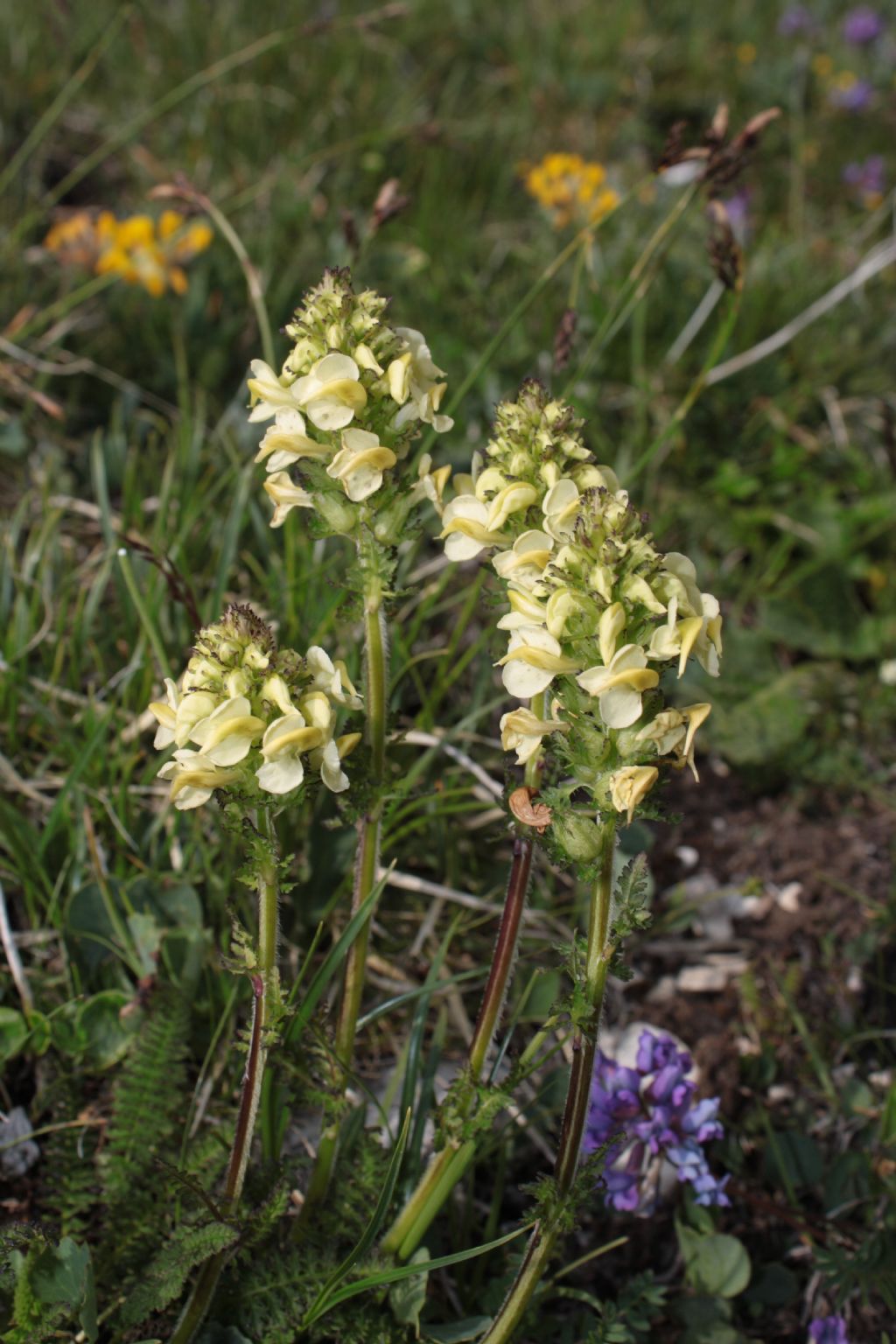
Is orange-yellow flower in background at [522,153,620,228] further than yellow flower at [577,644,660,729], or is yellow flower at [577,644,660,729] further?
orange-yellow flower in background at [522,153,620,228]

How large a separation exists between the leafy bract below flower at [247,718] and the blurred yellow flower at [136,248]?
283 centimetres

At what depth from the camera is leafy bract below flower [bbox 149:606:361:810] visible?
4.67ft

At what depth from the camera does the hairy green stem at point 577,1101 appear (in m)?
1.54

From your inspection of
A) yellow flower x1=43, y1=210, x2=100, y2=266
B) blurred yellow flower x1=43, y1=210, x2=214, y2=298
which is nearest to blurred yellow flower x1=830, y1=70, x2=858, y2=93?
blurred yellow flower x1=43, y1=210, x2=214, y2=298

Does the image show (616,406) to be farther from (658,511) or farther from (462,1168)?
(462,1168)

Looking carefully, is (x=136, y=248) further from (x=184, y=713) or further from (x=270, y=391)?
(x=184, y=713)

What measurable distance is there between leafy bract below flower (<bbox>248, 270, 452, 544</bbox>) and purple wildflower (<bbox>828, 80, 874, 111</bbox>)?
5.76 meters

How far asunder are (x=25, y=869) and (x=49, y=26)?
4547 millimetres

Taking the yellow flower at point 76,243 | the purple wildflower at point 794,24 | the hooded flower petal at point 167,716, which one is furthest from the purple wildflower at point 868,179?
the hooded flower petal at point 167,716

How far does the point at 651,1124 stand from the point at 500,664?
109 centimetres

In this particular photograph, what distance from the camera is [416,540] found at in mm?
1883

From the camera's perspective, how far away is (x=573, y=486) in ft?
4.98

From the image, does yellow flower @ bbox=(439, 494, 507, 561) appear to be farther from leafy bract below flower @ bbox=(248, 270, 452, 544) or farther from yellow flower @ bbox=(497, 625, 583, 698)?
yellow flower @ bbox=(497, 625, 583, 698)

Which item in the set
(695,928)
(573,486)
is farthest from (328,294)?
(695,928)
